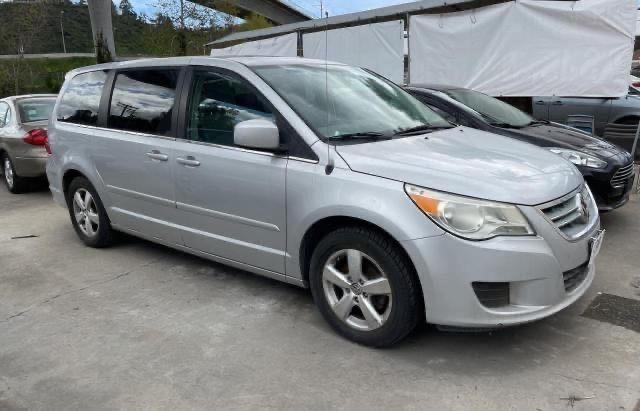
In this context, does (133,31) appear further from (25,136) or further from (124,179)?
(124,179)

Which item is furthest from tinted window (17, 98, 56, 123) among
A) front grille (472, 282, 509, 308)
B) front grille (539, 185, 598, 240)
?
front grille (539, 185, 598, 240)

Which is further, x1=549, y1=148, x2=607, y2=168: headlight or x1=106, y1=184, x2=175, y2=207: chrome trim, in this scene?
x1=549, y1=148, x2=607, y2=168: headlight

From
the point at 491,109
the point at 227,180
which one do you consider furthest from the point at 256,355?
the point at 491,109

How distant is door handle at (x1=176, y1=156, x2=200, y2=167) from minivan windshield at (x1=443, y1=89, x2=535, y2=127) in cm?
351

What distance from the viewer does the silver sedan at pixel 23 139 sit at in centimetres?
789

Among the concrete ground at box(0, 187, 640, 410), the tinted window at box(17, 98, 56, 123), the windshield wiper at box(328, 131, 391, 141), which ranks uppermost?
the tinted window at box(17, 98, 56, 123)

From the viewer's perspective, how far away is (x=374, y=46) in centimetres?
1058

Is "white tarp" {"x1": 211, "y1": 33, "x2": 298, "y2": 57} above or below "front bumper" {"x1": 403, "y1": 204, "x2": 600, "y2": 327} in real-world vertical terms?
above

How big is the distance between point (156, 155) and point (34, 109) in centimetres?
533

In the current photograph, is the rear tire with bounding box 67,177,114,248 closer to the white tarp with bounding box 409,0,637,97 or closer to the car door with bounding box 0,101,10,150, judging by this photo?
the car door with bounding box 0,101,10,150

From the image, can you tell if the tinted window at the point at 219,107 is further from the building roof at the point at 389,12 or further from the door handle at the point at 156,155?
the building roof at the point at 389,12

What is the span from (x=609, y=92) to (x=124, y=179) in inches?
278

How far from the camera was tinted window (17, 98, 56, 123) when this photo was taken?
8.27 meters

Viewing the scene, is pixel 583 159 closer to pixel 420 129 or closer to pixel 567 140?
pixel 567 140
